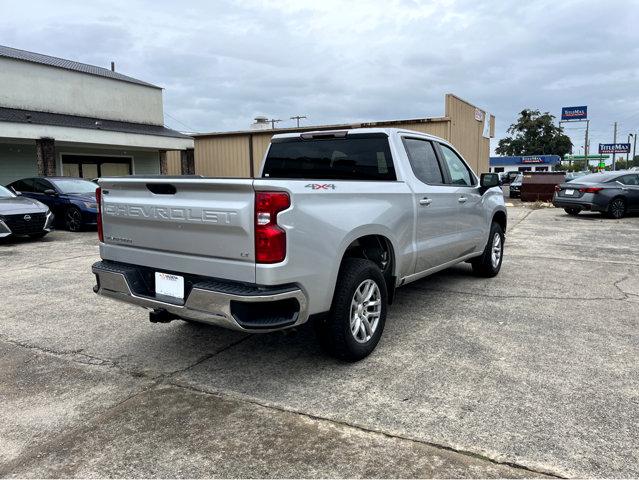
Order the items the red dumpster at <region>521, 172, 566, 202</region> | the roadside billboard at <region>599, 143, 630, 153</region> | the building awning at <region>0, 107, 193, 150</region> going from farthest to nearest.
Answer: the roadside billboard at <region>599, 143, 630, 153</region> < the red dumpster at <region>521, 172, 566, 202</region> < the building awning at <region>0, 107, 193, 150</region>

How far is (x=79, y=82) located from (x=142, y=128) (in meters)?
3.40

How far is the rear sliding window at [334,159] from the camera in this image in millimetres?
4840

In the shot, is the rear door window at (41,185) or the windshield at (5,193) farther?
the rear door window at (41,185)

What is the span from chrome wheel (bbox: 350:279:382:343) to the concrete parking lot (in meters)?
0.24

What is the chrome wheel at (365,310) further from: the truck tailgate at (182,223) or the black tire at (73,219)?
the black tire at (73,219)

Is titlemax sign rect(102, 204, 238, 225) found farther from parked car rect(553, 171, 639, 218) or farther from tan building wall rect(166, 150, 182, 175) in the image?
tan building wall rect(166, 150, 182, 175)

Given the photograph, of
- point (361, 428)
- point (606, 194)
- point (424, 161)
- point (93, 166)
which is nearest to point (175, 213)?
point (361, 428)

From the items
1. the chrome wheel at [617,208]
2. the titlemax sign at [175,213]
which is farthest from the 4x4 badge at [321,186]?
the chrome wheel at [617,208]

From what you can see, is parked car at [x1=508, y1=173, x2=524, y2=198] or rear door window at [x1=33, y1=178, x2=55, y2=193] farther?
parked car at [x1=508, y1=173, x2=524, y2=198]

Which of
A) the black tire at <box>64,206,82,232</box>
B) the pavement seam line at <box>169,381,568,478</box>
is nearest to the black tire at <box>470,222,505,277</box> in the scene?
the pavement seam line at <box>169,381,568,478</box>

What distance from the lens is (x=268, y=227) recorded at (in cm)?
314

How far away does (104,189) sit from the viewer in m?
4.06

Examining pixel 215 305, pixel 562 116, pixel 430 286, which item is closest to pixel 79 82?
pixel 430 286

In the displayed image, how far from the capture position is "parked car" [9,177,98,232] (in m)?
12.7
